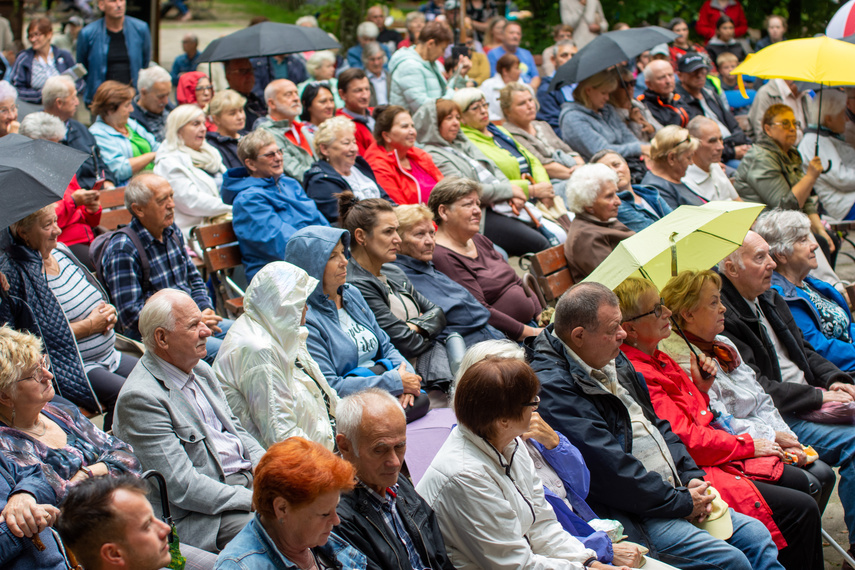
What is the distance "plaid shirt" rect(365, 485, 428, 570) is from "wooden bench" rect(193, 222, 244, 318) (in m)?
2.66

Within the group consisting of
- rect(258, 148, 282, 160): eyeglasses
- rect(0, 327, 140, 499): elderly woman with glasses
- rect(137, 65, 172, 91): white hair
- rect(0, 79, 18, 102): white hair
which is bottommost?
rect(0, 327, 140, 499): elderly woman with glasses

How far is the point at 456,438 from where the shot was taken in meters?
3.00

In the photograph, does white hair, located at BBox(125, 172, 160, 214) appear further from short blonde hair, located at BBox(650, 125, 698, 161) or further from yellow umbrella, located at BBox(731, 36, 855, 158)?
yellow umbrella, located at BBox(731, 36, 855, 158)

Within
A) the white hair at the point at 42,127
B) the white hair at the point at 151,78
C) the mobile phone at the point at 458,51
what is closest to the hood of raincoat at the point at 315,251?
the white hair at the point at 42,127

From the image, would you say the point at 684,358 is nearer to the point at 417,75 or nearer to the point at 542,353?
the point at 542,353

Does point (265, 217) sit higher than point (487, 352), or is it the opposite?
point (487, 352)

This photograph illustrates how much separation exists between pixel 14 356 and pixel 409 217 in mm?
2507

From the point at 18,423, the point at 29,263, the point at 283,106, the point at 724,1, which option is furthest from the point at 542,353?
the point at 724,1

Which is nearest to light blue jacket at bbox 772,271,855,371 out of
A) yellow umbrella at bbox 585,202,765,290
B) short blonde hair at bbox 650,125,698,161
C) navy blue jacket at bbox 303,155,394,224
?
yellow umbrella at bbox 585,202,765,290

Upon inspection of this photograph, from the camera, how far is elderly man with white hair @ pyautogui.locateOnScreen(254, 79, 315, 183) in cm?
643

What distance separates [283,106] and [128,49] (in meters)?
3.09

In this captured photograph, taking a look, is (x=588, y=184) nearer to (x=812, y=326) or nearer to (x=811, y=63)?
(x=812, y=326)

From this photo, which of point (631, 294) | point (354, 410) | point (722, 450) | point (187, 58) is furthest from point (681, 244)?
point (187, 58)

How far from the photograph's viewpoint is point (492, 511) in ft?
9.39
